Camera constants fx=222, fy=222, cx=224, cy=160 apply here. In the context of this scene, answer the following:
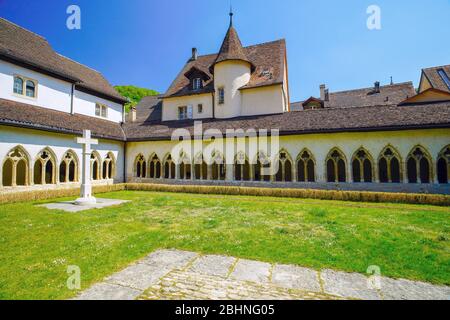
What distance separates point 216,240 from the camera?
605 cm

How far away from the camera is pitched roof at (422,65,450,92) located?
897 inches

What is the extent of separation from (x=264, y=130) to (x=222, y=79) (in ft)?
26.1

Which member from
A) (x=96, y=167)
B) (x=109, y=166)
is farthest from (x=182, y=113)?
(x=96, y=167)

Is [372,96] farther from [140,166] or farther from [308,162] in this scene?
[140,166]

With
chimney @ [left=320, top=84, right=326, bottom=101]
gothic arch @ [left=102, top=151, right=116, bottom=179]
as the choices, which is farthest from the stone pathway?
chimney @ [left=320, top=84, right=326, bottom=101]

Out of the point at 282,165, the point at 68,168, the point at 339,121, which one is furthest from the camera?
the point at 282,165

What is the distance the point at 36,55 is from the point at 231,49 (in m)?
15.7

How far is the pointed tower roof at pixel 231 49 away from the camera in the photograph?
2088 centimetres

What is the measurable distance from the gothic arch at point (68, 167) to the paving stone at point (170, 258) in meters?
14.3

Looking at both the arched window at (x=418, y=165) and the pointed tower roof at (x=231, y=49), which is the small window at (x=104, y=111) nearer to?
the pointed tower roof at (x=231, y=49)

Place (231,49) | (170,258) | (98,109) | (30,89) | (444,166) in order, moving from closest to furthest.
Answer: (170,258) → (444,166) → (30,89) → (98,109) → (231,49)

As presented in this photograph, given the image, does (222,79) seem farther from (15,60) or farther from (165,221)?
(165,221)
